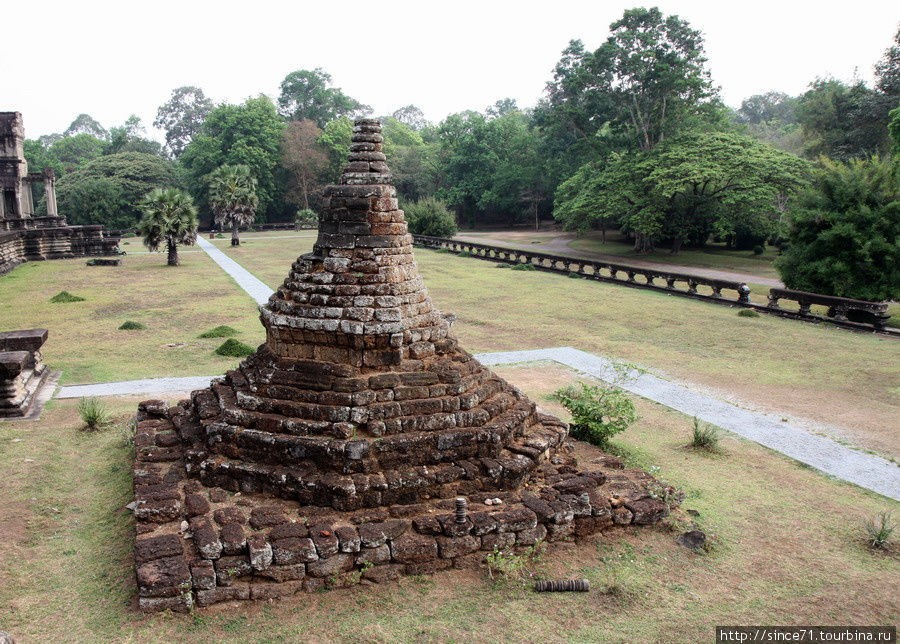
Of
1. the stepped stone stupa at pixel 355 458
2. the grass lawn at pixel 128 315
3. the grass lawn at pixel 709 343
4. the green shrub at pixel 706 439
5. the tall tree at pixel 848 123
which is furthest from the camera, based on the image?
the tall tree at pixel 848 123

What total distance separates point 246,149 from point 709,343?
47316mm

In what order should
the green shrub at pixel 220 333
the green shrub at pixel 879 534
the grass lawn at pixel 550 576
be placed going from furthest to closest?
the green shrub at pixel 220 333
the green shrub at pixel 879 534
the grass lawn at pixel 550 576

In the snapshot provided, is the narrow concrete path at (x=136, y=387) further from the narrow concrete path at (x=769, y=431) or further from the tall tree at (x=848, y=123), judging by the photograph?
the tall tree at (x=848, y=123)

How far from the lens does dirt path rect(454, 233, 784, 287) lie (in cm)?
2703

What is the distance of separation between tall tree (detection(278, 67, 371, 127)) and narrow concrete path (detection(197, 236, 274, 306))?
36.1m

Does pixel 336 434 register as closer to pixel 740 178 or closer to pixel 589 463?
pixel 589 463

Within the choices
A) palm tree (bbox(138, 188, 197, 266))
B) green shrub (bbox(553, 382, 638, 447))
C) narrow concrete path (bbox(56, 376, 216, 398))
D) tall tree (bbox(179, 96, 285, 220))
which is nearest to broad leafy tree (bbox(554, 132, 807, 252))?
palm tree (bbox(138, 188, 197, 266))

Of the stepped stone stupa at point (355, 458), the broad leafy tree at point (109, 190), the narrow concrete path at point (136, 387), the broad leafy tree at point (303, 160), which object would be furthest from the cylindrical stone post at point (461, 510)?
the broad leafy tree at point (303, 160)

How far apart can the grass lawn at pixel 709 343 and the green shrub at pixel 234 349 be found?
4.64 metres

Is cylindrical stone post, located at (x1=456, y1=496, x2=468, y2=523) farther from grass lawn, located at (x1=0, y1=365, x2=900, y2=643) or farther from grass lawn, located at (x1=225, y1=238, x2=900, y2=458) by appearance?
grass lawn, located at (x1=225, y1=238, x2=900, y2=458)

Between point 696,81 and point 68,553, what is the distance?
3256cm

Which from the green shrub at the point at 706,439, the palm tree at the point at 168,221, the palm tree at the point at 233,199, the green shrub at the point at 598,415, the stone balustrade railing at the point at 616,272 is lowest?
the green shrub at the point at 706,439

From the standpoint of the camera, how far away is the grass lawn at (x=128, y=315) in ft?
42.2

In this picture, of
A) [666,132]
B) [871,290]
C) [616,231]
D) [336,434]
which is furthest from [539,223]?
[336,434]
